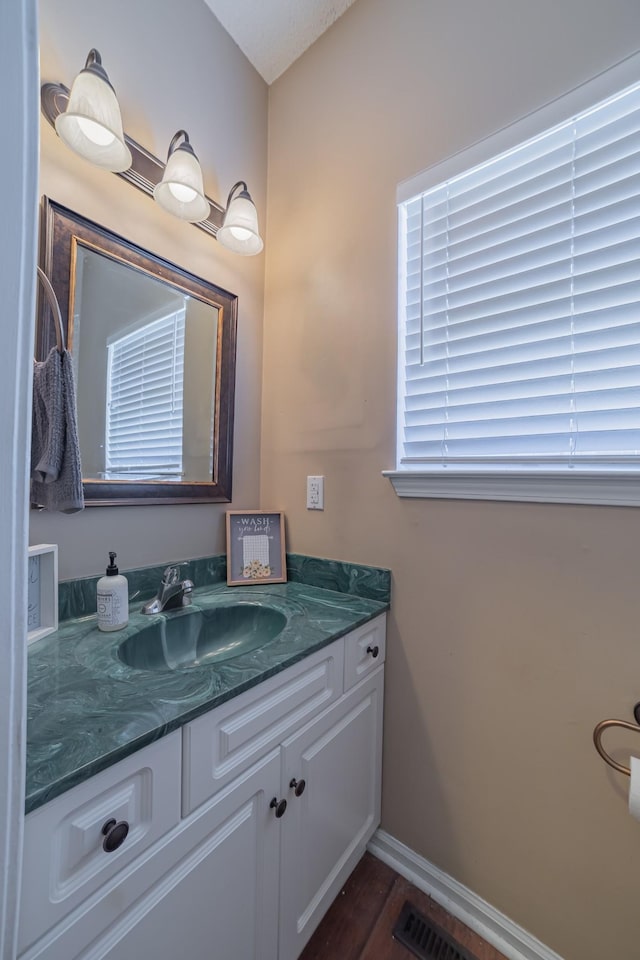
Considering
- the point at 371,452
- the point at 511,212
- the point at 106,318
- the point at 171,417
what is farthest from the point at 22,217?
the point at 511,212

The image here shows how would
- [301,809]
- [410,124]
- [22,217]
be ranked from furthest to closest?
[410,124] → [301,809] → [22,217]

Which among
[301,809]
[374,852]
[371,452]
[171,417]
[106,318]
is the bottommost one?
[374,852]

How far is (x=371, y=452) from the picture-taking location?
123 cm

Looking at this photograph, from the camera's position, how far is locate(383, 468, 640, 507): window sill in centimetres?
82

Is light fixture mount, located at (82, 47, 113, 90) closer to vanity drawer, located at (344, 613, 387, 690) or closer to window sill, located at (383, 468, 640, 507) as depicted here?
window sill, located at (383, 468, 640, 507)

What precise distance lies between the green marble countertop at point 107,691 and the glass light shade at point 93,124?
3.85ft

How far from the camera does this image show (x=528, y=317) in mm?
960

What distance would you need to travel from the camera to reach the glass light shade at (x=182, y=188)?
3.44 ft

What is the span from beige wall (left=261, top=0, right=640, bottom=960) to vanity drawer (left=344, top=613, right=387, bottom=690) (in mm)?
48

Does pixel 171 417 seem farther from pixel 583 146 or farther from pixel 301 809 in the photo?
pixel 583 146

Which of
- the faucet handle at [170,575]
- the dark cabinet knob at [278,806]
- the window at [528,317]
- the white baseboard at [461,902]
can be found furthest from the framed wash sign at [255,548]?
the white baseboard at [461,902]

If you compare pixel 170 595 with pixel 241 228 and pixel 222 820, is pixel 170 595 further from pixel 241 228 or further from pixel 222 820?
pixel 241 228

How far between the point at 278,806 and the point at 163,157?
1757 millimetres

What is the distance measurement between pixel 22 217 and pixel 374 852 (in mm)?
1733
